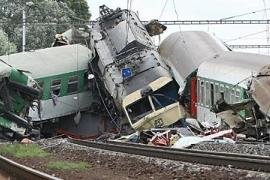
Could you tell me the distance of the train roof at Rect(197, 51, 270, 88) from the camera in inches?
941

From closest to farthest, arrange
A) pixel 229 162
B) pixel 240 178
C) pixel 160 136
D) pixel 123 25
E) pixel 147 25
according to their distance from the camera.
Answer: pixel 240 178, pixel 229 162, pixel 160 136, pixel 123 25, pixel 147 25

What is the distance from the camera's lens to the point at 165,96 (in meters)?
29.5

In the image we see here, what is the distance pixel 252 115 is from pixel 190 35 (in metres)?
13.6

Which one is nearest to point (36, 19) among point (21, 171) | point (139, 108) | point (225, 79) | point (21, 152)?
point (139, 108)

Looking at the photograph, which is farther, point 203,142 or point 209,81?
point 209,81

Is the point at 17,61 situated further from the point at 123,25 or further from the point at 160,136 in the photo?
the point at 160,136

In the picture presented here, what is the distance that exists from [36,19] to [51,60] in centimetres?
3785

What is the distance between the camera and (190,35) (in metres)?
35.3

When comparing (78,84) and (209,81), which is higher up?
(209,81)

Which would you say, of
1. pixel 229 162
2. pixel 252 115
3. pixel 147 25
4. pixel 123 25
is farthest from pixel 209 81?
pixel 229 162

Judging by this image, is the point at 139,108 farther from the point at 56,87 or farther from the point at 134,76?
the point at 56,87

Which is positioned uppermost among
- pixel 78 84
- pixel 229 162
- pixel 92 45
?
pixel 229 162

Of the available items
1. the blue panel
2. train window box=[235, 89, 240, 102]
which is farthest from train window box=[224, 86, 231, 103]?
the blue panel

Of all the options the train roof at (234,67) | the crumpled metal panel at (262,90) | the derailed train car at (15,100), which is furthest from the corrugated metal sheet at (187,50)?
the crumpled metal panel at (262,90)
